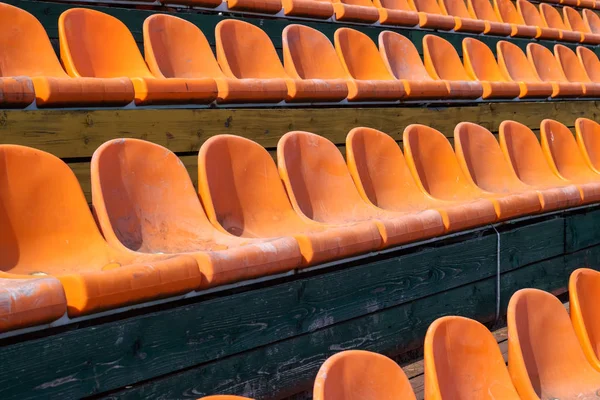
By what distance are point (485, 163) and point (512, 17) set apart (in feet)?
3.05

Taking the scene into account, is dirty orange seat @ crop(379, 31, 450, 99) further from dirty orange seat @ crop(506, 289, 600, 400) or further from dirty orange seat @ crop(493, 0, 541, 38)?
dirty orange seat @ crop(506, 289, 600, 400)

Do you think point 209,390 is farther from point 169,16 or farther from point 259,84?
point 169,16

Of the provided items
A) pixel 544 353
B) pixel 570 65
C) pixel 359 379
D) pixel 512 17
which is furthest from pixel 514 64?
pixel 359 379

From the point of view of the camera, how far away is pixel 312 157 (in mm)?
1017

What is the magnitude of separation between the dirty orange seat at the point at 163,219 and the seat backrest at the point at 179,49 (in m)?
0.34

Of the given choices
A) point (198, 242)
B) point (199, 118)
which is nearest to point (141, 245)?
point (198, 242)

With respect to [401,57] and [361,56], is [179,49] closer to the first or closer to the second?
[361,56]

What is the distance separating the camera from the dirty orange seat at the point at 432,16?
1.70 metres

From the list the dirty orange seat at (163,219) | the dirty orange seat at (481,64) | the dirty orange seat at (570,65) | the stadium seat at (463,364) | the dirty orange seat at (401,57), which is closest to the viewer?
the stadium seat at (463,364)

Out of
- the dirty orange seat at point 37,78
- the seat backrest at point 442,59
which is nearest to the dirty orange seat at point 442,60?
the seat backrest at point 442,59

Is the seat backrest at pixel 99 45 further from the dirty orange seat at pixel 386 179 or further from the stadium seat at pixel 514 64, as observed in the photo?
the stadium seat at pixel 514 64

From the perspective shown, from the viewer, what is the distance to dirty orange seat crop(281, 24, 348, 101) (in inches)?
50.9

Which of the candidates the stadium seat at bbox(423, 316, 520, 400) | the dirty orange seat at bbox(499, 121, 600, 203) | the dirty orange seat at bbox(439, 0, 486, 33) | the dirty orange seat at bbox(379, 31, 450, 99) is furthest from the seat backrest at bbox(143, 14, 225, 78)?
the dirty orange seat at bbox(439, 0, 486, 33)

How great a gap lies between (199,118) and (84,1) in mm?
284
